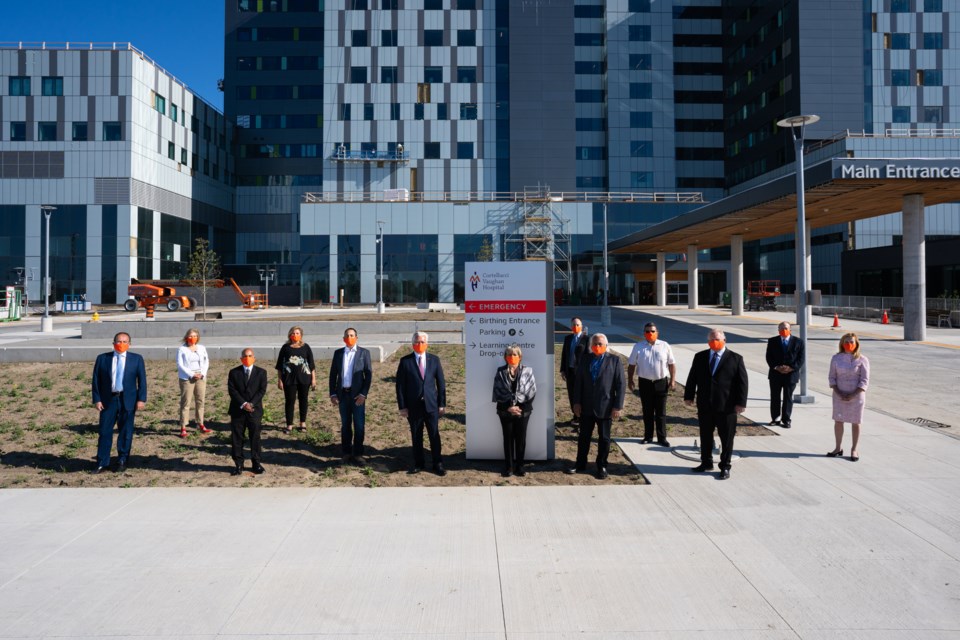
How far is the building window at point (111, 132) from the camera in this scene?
5803cm

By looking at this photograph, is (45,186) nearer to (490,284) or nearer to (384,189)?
(384,189)

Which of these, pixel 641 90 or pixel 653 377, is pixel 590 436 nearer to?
pixel 653 377

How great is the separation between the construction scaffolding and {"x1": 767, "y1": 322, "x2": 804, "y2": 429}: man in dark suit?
47383 mm

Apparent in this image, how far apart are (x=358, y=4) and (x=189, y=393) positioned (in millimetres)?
65954

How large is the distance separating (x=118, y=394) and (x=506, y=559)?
236 inches

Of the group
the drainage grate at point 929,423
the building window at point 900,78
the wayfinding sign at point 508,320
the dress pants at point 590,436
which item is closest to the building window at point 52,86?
the wayfinding sign at point 508,320

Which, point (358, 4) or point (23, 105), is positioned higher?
point (358, 4)

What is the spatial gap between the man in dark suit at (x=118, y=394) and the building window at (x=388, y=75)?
6325 cm

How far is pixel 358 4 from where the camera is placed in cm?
6688

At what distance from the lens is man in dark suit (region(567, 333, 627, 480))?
27.6ft

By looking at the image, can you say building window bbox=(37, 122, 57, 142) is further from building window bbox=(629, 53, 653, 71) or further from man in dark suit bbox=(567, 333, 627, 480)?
man in dark suit bbox=(567, 333, 627, 480)

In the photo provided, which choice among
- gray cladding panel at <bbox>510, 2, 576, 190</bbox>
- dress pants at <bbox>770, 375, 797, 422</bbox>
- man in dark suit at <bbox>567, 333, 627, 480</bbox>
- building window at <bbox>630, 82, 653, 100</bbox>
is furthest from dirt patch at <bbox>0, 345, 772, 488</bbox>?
building window at <bbox>630, 82, 653, 100</bbox>

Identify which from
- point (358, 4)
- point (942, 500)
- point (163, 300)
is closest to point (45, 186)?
point (163, 300)

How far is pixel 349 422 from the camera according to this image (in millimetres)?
9445
